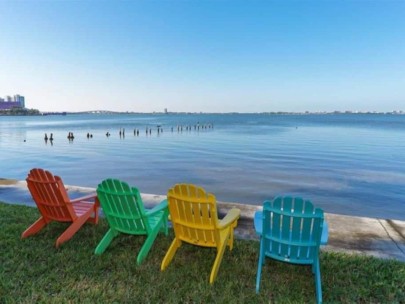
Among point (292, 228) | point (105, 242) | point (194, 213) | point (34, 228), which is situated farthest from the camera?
point (34, 228)

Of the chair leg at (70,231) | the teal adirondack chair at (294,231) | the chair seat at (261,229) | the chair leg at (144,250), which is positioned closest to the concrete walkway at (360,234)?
the chair seat at (261,229)

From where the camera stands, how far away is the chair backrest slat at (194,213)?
12.3 feet

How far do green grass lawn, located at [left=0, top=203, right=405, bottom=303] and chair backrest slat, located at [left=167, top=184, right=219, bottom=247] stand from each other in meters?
0.43

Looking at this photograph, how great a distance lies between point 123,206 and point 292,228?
2.32 m

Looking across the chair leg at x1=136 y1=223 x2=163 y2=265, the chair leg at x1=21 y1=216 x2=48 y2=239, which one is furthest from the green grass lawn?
the chair leg at x1=21 y1=216 x2=48 y2=239

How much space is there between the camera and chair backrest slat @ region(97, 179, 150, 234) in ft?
13.6

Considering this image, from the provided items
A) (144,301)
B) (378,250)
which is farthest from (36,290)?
(378,250)

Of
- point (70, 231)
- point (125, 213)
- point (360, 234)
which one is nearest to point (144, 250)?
point (125, 213)

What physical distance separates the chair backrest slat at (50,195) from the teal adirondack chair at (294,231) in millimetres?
3063

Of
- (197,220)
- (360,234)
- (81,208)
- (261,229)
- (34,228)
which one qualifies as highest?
(197,220)

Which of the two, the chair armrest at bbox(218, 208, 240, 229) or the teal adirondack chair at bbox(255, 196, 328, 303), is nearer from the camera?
the teal adirondack chair at bbox(255, 196, 328, 303)

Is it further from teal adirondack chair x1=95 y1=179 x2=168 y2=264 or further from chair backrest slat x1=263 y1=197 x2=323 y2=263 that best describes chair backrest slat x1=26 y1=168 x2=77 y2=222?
chair backrest slat x1=263 y1=197 x2=323 y2=263

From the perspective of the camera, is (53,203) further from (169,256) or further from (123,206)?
(169,256)

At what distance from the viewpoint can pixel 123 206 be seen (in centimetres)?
425
